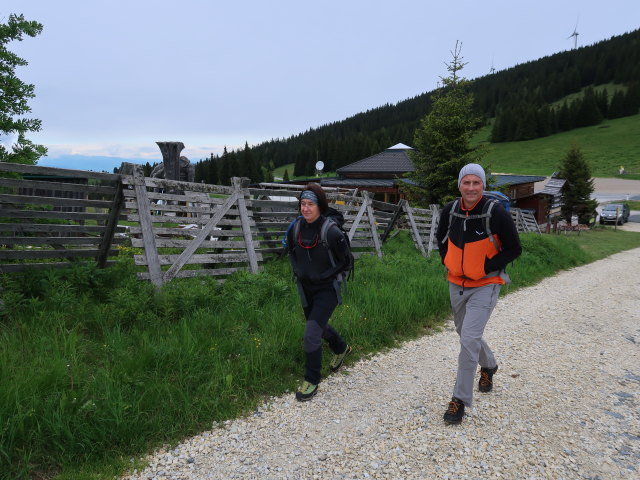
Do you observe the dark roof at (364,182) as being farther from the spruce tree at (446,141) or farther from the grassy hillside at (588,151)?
the grassy hillside at (588,151)

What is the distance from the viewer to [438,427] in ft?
11.7

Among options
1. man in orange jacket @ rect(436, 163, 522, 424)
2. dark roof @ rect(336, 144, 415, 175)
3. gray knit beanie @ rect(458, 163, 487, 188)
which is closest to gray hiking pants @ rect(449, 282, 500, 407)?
man in orange jacket @ rect(436, 163, 522, 424)

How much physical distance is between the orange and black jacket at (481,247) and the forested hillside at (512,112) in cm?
8271

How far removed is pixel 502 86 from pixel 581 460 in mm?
180274

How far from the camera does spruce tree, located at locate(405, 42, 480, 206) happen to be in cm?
1697

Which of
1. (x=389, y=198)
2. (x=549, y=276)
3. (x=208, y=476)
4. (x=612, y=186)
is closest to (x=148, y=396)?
(x=208, y=476)

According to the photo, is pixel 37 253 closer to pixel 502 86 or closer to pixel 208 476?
Result: pixel 208 476

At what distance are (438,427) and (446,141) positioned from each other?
15.2 metres

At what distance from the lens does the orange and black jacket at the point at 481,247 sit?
12.2 feet

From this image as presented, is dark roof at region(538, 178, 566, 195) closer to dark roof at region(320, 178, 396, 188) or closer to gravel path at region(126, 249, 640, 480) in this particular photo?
dark roof at region(320, 178, 396, 188)

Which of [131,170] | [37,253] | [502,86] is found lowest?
[37,253]

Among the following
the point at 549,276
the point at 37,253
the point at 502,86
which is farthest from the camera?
the point at 502,86

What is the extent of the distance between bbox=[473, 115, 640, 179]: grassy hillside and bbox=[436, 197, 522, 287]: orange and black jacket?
85.9m

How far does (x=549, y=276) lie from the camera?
38.3 ft
